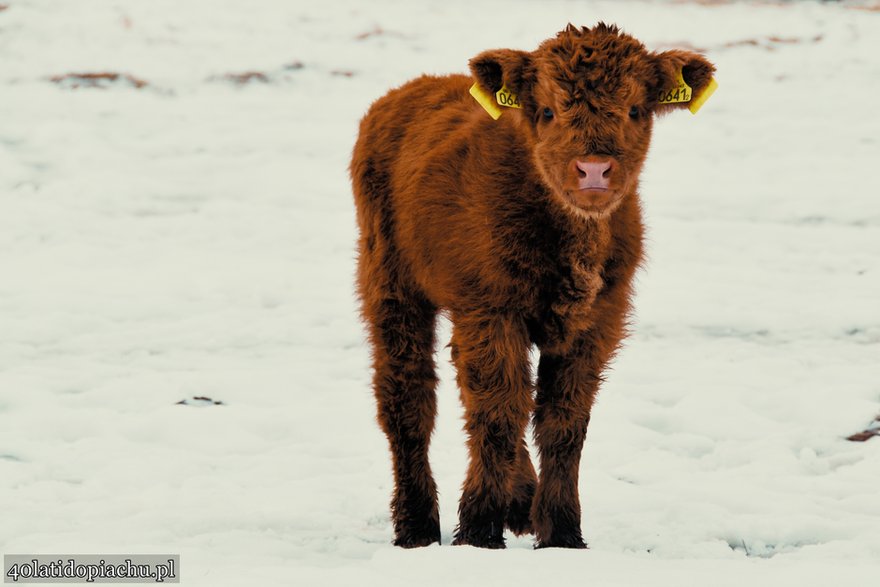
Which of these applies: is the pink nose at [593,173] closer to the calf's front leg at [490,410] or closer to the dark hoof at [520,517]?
the calf's front leg at [490,410]

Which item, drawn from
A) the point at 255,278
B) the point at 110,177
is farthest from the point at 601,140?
the point at 110,177

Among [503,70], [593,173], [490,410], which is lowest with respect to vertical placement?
[490,410]

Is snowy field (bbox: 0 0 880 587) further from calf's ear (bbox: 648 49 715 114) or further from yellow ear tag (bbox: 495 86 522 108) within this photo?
calf's ear (bbox: 648 49 715 114)

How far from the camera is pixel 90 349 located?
859 centimetres

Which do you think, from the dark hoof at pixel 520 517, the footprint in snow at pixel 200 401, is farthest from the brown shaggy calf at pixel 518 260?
the footprint in snow at pixel 200 401

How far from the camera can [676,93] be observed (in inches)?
197

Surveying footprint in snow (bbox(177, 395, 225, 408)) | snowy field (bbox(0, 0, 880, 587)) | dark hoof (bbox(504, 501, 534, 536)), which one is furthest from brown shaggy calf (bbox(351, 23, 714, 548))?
footprint in snow (bbox(177, 395, 225, 408))

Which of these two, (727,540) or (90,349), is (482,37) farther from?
(727,540)

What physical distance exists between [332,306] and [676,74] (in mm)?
5329

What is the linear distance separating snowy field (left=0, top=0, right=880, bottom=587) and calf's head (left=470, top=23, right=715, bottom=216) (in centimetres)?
151

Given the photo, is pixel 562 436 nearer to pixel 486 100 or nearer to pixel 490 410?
pixel 490 410

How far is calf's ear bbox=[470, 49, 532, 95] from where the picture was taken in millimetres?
4938

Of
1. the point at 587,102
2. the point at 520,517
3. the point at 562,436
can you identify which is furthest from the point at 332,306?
the point at 587,102

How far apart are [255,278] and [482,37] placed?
805 cm
